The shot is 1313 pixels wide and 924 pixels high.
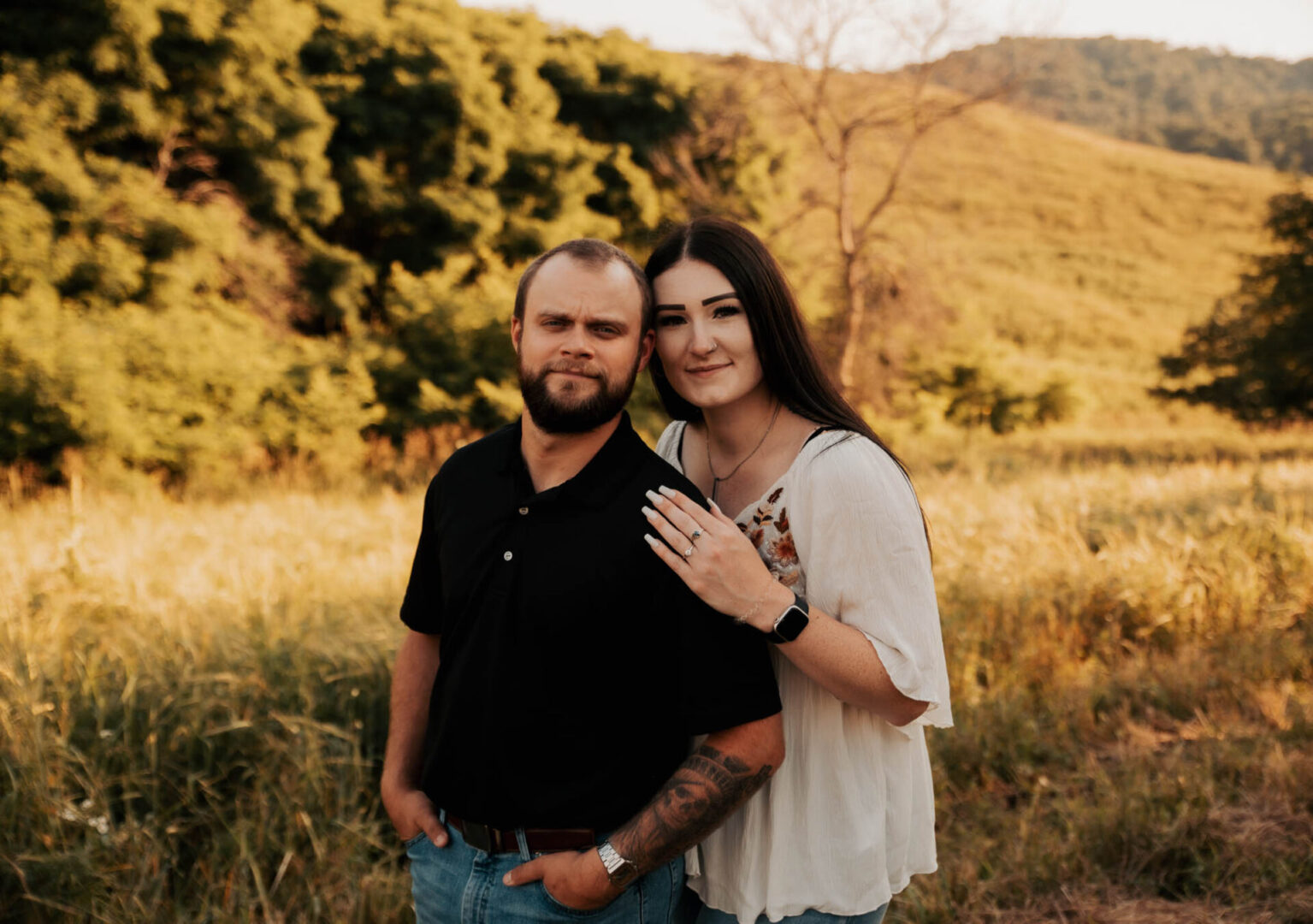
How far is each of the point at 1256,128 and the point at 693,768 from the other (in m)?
84.4

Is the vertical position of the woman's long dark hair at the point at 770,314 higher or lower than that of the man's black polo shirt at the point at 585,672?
higher

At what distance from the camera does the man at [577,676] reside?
1.76m

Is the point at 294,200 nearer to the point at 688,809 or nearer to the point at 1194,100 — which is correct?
the point at 688,809

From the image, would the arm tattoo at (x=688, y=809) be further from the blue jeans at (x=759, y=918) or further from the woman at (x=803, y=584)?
the blue jeans at (x=759, y=918)

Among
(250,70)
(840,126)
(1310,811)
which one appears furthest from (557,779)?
(840,126)

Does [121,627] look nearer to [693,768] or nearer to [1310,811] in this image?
[693,768]

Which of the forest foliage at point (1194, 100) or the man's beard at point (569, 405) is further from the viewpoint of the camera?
the forest foliage at point (1194, 100)

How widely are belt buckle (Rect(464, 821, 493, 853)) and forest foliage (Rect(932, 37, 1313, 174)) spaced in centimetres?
4647

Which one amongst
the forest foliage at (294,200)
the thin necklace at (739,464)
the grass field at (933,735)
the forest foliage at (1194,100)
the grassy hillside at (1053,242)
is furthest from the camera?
the forest foliage at (1194,100)

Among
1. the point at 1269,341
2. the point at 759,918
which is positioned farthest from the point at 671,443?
the point at 1269,341

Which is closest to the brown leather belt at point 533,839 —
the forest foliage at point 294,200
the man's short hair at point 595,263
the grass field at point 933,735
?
the man's short hair at point 595,263

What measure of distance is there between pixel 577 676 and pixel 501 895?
50cm

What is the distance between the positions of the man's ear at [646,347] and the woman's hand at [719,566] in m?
0.42

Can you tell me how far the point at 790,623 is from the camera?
1707 mm
